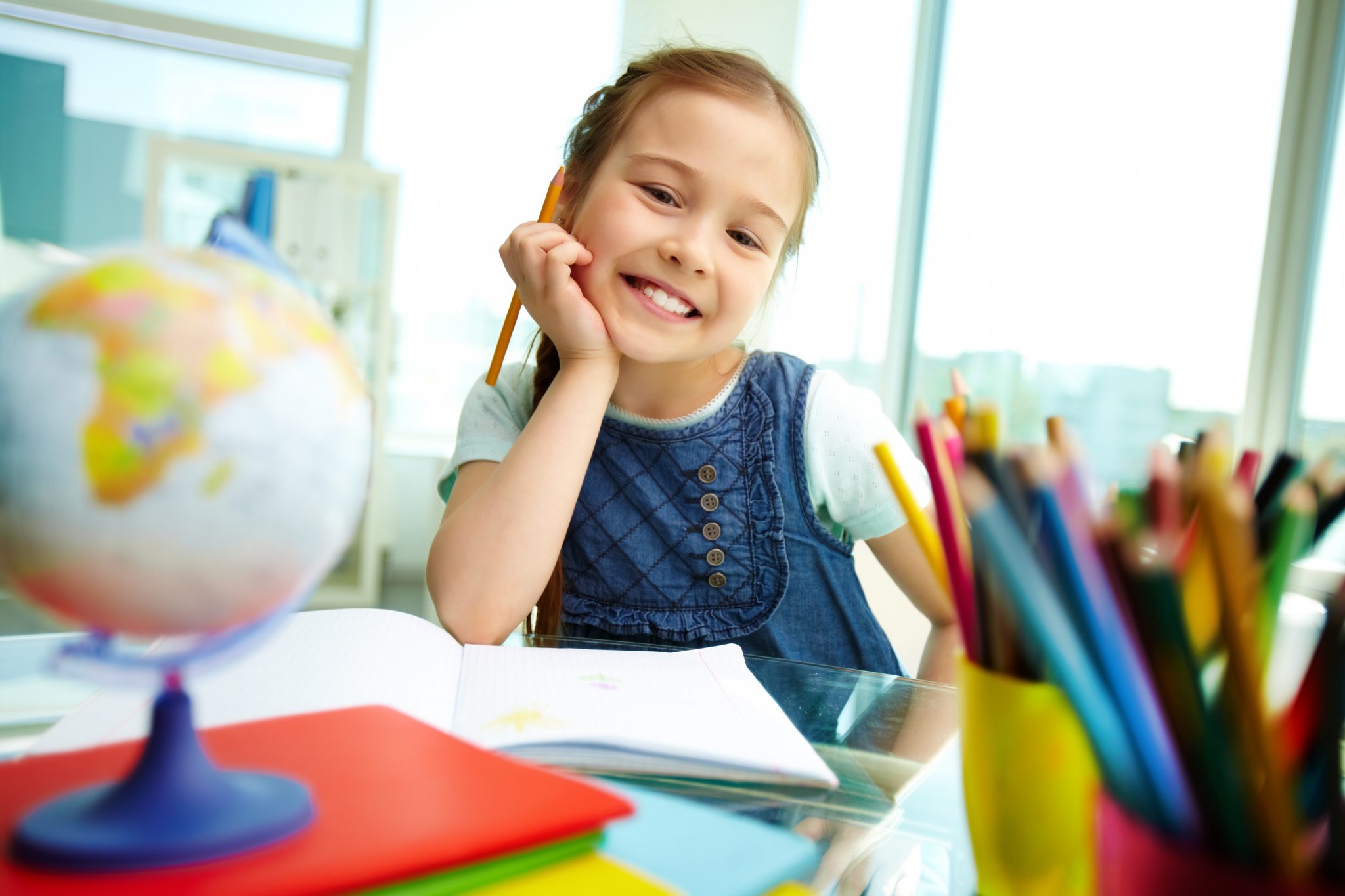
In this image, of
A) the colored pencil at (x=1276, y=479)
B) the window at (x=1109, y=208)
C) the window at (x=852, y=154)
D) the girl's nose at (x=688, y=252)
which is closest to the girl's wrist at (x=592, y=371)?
the girl's nose at (x=688, y=252)

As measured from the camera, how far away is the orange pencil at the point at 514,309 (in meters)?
0.81

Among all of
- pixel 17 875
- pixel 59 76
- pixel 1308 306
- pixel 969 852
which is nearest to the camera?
pixel 17 875

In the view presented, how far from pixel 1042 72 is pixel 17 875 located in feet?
8.78

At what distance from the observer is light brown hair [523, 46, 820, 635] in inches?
34.8

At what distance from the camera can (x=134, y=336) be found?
9.7 inches

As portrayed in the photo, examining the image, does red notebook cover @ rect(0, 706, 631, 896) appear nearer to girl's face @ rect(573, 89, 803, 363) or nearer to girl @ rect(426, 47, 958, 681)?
girl @ rect(426, 47, 958, 681)

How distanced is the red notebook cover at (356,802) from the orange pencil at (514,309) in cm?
51

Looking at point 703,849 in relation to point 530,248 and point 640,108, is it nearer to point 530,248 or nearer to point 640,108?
point 530,248

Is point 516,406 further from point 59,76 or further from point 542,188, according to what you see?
point 59,76

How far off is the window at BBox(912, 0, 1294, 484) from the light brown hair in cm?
101

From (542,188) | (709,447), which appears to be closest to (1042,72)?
(542,188)

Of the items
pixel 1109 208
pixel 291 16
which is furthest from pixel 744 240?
pixel 291 16

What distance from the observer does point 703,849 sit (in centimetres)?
30

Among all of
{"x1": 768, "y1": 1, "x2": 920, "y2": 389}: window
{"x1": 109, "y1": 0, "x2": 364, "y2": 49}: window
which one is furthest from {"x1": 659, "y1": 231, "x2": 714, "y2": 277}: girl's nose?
{"x1": 109, "y1": 0, "x2": 364, "y2": 49}: window
